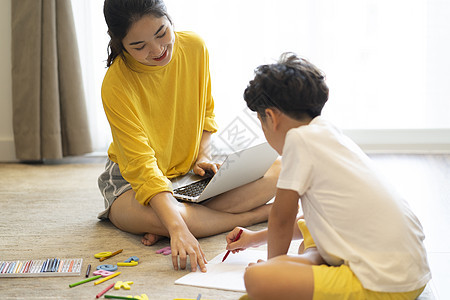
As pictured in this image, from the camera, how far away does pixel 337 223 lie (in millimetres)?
1120

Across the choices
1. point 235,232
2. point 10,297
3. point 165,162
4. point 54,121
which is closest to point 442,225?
point 235,232

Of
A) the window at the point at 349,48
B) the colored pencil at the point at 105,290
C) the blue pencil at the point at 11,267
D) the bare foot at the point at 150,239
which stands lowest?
the bare foot at the point at 150,239

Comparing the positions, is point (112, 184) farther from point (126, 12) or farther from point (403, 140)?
point (403, 140)

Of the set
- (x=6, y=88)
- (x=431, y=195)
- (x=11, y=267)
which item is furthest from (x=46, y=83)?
(x=431, y=195)

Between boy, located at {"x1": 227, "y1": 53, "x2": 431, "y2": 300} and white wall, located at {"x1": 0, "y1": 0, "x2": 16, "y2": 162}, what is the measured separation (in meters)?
2.10

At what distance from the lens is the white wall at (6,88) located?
2.86 meters

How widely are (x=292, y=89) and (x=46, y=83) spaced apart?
188 cm

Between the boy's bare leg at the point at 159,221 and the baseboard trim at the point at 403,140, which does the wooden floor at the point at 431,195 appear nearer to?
the baseboard trim at the point at 403,140

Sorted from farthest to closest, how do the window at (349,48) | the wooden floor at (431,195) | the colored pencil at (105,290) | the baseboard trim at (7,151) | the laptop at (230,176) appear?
1. the baseboard trim at (7,151)
2. the window at (349,48)
3. the laptop at (230,176)
4. the wooden floor at (431,195)
5. the colored pencil at (105,290)

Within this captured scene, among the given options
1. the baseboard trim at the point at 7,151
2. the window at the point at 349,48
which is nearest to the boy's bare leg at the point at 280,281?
the window at the point at 349,48

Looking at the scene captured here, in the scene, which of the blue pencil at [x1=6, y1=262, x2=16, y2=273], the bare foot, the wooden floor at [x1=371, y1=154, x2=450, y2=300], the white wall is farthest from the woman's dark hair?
the white wall

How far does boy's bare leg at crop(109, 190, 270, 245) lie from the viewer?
1666mm

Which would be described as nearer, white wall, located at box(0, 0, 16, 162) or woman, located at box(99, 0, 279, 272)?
woman, located at box(99, 0, 279, 272)

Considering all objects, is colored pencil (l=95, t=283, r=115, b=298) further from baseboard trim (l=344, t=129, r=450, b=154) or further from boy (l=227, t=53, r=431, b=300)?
baseboard trim (l=344, t=129, r=450, b=154)
